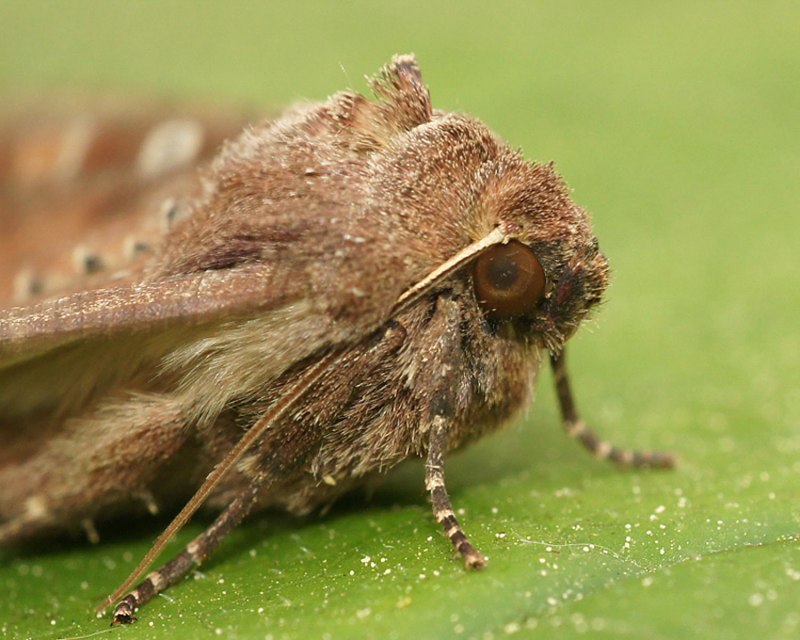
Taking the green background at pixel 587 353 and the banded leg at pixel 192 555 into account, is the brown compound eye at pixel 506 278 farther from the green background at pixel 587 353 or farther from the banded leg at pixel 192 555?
the banded leg at pixel 192 555

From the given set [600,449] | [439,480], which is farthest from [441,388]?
[600,449]

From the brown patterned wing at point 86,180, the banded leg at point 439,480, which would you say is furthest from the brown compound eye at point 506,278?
the brown patterned wing at point 86,180

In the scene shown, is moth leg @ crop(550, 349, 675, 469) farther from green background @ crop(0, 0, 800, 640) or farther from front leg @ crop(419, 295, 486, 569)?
front leg @ crop(419, 295, 486, 569)

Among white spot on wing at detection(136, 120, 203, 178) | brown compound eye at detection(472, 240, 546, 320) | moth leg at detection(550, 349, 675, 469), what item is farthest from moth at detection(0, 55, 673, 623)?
white spot on wing at detection(136, 120, 203, 178)

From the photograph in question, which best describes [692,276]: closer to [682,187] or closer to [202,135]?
[682,187]

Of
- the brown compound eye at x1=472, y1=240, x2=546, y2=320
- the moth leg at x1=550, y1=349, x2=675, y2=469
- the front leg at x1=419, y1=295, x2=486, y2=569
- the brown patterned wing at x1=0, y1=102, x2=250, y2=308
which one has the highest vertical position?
the brown patterned wing at x1=0, y1=102, x2=250, y2=308

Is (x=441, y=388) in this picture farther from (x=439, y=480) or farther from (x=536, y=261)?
(x=536, y=261)
